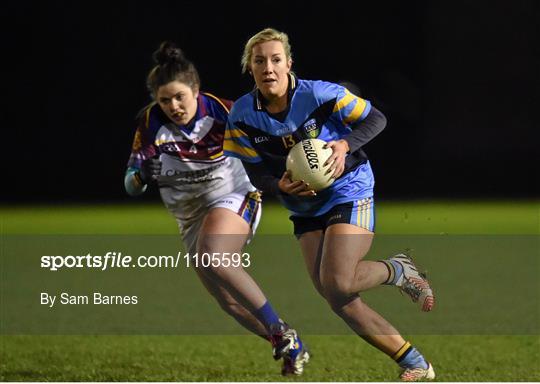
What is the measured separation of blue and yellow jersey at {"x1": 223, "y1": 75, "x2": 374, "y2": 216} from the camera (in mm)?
4023

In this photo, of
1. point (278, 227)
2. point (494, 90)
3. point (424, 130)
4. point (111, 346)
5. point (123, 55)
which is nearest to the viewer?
point (111, 346)

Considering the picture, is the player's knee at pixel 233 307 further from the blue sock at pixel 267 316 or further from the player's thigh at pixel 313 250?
the player's thigh at pixel 313 250

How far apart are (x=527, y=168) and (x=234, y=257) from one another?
11.4m

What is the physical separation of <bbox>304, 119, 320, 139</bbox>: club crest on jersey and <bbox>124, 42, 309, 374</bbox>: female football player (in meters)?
0.52

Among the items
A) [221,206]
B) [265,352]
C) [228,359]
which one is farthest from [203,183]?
[265,352]

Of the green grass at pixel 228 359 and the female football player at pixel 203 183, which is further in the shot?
the green grass at pixel 228 359

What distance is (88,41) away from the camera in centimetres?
754

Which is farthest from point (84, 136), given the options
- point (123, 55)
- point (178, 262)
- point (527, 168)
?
point (527, 168)

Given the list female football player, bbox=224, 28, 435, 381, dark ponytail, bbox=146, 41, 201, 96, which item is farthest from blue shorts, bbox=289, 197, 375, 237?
dark ponytail, bbox=146, 41, 201, 96

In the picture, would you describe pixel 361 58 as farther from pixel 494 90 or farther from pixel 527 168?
pixel 527 168

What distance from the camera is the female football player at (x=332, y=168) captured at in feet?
12.9

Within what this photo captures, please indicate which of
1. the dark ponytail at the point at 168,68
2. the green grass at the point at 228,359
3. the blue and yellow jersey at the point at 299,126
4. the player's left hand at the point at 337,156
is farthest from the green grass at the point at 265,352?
the dark ponytail at the point at 168,68
